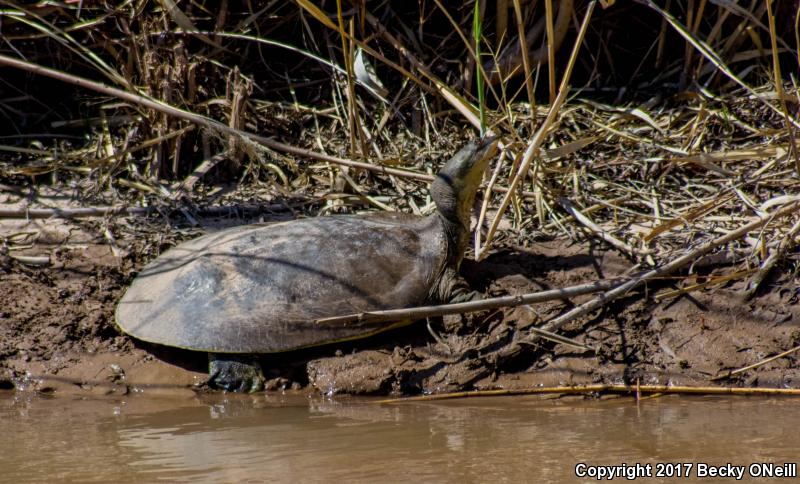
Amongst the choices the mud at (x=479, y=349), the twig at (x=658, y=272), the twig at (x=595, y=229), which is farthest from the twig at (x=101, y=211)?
the twig at (x=658, y=272)

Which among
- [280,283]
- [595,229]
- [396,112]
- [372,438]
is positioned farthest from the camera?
[396,112]

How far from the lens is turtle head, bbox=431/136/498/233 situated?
14.1 feet

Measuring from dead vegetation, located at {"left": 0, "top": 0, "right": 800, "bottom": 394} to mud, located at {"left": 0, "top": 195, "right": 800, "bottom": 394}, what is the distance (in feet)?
1.35

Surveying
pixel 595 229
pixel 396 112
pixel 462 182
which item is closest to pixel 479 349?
pixel 462 182

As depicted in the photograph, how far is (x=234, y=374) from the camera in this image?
12.8 feet

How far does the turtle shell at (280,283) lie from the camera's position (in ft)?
12.7

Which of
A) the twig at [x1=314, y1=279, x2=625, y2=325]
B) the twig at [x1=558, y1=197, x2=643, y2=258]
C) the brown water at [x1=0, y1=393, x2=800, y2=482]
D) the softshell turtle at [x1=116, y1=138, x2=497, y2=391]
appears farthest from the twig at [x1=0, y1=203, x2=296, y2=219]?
the twig at [x1=558, y1=197, x2=643, y2=258]

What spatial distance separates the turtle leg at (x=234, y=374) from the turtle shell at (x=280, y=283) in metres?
0.10

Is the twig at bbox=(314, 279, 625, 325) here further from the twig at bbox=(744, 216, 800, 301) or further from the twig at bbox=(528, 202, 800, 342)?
the twig at bbox=(744, 216, 800, 301)

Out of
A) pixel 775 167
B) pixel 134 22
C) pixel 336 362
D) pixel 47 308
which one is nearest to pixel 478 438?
pixel 336 362

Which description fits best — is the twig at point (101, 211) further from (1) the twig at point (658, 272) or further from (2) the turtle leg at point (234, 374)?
(1) the twig at point (658, 272)

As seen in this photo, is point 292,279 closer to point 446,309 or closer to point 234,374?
point 234,374

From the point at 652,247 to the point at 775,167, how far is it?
938mm

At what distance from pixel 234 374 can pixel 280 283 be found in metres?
0.45
